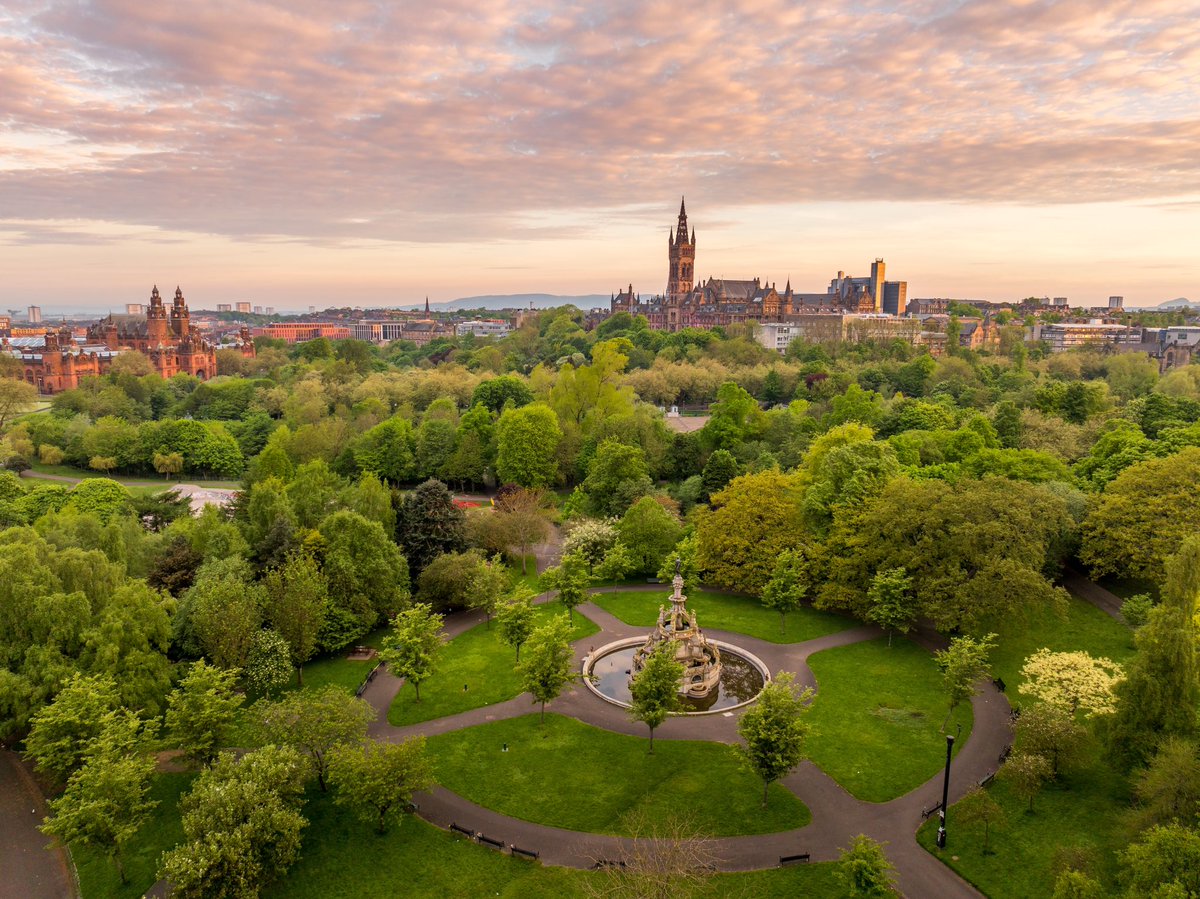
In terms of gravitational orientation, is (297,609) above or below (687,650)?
above

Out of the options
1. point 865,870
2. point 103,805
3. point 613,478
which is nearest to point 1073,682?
point 865,870

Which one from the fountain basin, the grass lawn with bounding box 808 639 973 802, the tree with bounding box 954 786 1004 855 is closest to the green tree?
the fountain basin

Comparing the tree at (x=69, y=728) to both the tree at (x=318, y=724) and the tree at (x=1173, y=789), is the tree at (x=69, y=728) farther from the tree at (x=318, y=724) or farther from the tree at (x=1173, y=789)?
the tree at (x=1173, y=789)

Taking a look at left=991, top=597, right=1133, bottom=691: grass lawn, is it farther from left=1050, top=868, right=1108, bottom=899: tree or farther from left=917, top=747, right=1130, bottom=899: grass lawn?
left=1050, top=868, right=1108, bottom=899: tree

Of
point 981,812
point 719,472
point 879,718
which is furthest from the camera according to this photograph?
point 719,472

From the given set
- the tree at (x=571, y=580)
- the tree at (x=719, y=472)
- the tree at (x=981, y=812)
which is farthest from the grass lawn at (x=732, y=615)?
the tree at (x=981, y=812)

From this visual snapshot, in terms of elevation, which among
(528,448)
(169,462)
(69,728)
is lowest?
(169,462)

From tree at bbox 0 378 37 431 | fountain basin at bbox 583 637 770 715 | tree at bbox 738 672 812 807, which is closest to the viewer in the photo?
tree at bbox 738 672 812 807

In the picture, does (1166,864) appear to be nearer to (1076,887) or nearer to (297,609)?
(1076,887)
